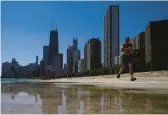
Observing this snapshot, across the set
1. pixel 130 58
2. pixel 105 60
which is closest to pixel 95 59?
pixel 105 60

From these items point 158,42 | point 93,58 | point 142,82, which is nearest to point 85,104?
point 142,82

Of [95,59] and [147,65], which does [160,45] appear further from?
[95,59]

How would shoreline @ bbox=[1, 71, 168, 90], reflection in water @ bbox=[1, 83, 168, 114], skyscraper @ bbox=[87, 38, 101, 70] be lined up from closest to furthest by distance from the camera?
1. reflection in water @ bbox=[1, 83, 168, 114]
2. shoreline @ bbox=[1, 71, 168, 90]
3. skyscraper @ bbox=[87, 38, 101, 70]

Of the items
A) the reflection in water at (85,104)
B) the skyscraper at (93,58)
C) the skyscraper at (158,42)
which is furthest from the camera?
the skyscraper at (93,58)

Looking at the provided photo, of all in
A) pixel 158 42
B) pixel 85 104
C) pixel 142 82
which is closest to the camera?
pixel 85 104

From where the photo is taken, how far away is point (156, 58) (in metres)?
115

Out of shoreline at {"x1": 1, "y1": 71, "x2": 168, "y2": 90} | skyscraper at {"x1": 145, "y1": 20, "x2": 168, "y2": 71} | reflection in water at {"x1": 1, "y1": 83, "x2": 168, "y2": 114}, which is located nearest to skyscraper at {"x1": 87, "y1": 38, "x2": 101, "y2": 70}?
skyscraper at {"x1": 145, "y1": 20, "x2": 168, "y2": 71}

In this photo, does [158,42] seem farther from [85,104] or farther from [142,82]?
[85,104]

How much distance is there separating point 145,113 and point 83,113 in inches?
51.9

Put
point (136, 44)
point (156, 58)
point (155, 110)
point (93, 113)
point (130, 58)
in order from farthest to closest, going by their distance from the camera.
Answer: point (136, 44) → point (156, 58) → point (130, 58) → point (155, 110) → point (93, 113)

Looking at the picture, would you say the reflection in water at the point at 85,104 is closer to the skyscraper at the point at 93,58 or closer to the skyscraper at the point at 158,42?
the skyscraper at the point at 158,42

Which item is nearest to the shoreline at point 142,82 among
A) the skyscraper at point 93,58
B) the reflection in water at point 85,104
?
the reflection in water at point 85,104

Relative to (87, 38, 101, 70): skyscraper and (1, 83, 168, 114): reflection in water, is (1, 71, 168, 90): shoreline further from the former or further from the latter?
(87, 38, 101, 70): skyscraper

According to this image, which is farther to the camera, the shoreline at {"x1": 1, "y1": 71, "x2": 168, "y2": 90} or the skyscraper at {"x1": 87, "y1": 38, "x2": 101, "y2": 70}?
the skyscraper at {"x1": 87, "y1": 38, "x2": 101, "y2": 70}
